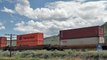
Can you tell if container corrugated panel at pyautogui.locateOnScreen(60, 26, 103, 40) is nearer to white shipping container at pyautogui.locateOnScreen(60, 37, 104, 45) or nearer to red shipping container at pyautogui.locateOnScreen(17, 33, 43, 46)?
white shipping container at pyautogui.locateOnScreen(60, 37, 104, 45)

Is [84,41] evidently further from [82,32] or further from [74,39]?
[74,39]

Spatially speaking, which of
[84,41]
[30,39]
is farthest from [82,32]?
[30,39]

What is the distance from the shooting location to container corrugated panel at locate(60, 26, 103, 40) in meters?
42.9

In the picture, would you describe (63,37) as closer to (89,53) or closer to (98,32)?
(98,32)

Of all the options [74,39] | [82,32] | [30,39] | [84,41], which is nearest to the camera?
[84,41]

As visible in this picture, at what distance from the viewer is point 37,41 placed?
190 ft

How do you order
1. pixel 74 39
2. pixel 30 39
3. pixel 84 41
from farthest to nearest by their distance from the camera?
pixel 30 39 < pixel 74 39 < pixel 84 41

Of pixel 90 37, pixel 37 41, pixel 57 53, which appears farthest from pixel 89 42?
pixel 37 41

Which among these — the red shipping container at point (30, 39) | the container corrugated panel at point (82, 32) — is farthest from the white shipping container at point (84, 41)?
the red shipping container at point (30, 39)

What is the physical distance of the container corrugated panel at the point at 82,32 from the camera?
42.9 m

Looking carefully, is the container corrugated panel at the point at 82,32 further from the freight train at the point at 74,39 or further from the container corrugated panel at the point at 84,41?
the container corrugated panel at the point at 84,41

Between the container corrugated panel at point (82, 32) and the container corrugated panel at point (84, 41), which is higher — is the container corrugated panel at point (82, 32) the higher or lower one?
the higher one

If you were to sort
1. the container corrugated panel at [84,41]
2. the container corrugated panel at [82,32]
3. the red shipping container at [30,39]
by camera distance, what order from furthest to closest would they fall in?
the red shipping container at [30,39]
the container corrugated panel at [82,32]
the container corrugated panel at [84,41]

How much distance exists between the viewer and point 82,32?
154 ft
